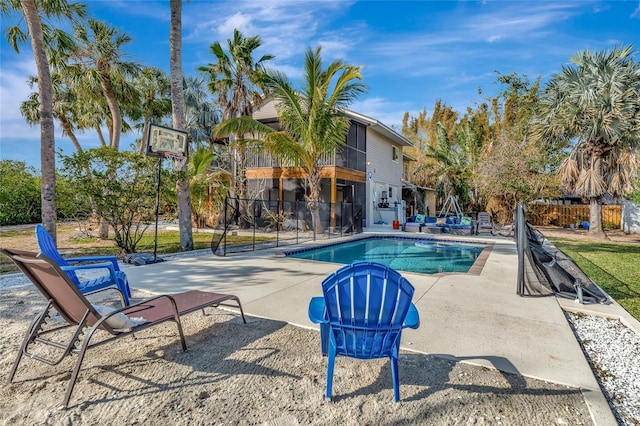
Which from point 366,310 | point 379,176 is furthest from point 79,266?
point 379,176

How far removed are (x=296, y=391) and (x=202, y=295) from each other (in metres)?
1.75

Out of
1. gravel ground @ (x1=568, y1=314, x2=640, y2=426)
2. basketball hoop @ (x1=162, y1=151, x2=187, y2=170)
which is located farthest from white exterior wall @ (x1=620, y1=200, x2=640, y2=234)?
basketball hoop @ (x1=162, y1=151, x2=187, y2=170)

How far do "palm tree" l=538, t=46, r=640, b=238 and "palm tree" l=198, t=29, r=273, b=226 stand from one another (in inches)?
504

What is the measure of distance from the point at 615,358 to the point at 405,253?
853 cm

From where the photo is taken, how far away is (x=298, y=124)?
44.4ft

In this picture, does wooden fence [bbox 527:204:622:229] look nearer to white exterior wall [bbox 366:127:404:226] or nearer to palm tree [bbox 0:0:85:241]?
white exterior wall [bbox 366:127:404:226]

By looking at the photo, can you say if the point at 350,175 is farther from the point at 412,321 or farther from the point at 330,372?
the point at 330,372

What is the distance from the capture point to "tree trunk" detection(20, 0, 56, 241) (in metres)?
7.67

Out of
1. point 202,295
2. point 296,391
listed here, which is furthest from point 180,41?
point 296,391

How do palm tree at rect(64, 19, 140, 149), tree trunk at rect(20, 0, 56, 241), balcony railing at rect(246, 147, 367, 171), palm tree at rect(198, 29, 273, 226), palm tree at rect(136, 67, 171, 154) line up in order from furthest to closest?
palm tree at rect(136, 67, 171, 154), balcony railing at rect(246, 147, 367, 171), palm tree at rect(198, 29, 273, 226), palm tree at rect(64, 19, 140, 149), tree trunk at rect(20, 0, 56, 241)

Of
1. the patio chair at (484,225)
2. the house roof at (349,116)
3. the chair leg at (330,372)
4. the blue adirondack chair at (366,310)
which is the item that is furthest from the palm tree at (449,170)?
the chair leg at (330,372)

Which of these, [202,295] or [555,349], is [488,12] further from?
[202,295]

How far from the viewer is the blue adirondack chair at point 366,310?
231 centimetres

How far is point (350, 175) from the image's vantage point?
17266 millimetres
